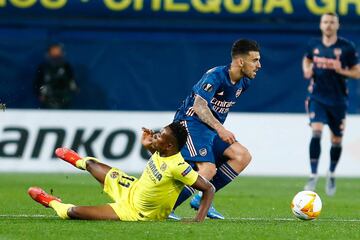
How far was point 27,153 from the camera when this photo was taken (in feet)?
59.4

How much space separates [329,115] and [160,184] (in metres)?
6.54

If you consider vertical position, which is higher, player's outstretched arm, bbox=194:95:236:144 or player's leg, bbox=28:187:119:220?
player's outstretched arm, bbox=194:95:236:144

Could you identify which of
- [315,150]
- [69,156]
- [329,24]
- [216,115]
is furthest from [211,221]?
Result: [329,24]

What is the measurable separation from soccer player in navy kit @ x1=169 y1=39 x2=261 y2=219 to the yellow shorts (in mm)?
684

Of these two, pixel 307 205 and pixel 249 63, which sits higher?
pixel 249 63

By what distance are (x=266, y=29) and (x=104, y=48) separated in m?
2.73

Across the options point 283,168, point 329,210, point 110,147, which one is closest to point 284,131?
point 283,168

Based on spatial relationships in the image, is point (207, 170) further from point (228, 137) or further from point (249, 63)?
point (249, 63)

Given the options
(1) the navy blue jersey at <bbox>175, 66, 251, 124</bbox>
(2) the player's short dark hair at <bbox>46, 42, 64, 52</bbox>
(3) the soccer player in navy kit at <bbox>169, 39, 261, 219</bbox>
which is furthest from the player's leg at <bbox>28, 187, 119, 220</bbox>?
(2) the player's short dark hair at <bbox>46, 42, 64, 52</bbox>

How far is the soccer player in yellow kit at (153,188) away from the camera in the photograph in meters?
9.89

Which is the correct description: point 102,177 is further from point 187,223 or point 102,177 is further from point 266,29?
point 266,29

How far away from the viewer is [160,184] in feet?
33.0

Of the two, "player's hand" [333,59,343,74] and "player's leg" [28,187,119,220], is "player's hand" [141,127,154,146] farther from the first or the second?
"player's hand" [333,59,343,74]

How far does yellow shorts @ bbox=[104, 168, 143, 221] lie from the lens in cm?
1019
